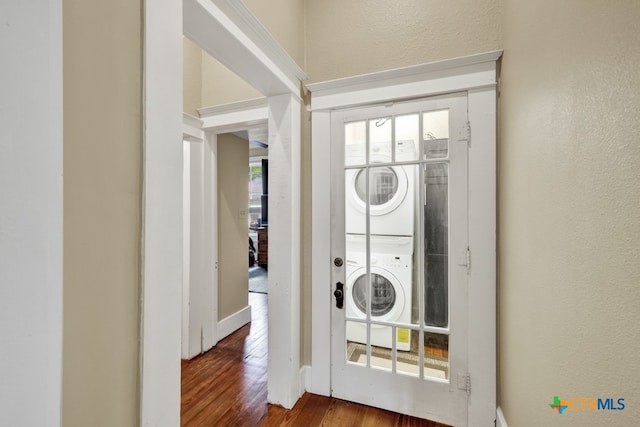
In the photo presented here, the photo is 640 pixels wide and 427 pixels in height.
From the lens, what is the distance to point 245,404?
1824 mm

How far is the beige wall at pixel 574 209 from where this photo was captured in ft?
1.99

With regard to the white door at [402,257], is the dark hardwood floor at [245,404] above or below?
below

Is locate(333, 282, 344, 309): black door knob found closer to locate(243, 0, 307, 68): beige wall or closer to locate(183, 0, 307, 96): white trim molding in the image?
locate(183, 0, 307, 96): white trim molding

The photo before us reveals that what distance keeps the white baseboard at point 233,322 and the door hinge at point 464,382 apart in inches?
87.0

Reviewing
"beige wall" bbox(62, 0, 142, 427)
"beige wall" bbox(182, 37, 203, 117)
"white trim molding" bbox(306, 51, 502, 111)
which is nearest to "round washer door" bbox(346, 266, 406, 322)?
"white trim molding" bbox(306, 51, 502, 111)

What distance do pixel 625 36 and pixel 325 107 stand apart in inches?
58.2

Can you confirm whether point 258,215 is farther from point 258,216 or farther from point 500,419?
point 500,419

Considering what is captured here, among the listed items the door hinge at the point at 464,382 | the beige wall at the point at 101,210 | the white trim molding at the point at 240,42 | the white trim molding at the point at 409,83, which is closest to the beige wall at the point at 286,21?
the white trim molding at the point at 240,42

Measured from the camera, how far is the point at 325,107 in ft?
6.16

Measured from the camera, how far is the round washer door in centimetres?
176

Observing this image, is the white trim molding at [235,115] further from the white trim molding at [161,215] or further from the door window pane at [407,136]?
the white trim molding at [161,215]

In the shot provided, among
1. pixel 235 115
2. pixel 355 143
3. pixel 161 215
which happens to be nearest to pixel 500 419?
pixel 355 143

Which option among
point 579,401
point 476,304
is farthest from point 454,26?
point 579,401

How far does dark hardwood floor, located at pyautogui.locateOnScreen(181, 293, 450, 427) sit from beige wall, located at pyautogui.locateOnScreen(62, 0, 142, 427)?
1181 mm
